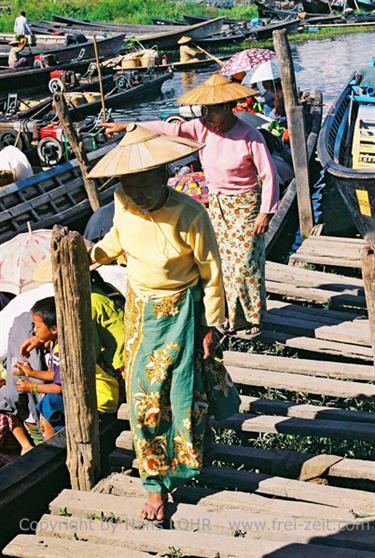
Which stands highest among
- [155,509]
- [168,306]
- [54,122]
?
[168,306]

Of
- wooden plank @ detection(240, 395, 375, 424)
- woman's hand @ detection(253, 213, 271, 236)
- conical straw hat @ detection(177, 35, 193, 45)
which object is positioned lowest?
conical straw hat @ detection(177, 35, 193, 45)

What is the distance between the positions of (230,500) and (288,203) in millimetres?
5497

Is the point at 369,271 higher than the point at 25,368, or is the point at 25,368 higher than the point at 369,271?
the point at 369,271

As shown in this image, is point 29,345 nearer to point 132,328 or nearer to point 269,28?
point 132,328

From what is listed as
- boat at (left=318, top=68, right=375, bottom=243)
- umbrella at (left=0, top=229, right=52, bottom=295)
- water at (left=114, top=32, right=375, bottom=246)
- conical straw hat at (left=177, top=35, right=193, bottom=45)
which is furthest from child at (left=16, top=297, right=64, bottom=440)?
conical straw hat at (left=177, top=35, right=193, bottom=45)

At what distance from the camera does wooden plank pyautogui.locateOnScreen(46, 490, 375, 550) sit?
12.1ft

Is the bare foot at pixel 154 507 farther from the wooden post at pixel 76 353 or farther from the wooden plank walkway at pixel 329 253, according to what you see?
the wooden plank walkway at pixel 329 253

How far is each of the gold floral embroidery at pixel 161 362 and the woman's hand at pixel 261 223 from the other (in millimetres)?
1604

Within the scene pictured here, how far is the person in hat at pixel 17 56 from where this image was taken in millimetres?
21625

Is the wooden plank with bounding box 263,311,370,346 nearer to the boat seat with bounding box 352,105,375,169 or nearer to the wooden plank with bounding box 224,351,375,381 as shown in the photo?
the wooden plank with bounding box 224,351,375,381

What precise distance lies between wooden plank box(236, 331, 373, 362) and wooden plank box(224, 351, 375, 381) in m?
0.21

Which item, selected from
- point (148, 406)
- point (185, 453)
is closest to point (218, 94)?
point (148, 406)

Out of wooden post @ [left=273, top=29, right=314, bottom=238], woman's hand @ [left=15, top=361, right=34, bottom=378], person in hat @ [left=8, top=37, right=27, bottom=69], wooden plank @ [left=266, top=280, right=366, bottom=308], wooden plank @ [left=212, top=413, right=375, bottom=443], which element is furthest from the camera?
person in hat @ [left=8, top=37, right=27, bottom=69]

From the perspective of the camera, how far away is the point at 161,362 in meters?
3.60
